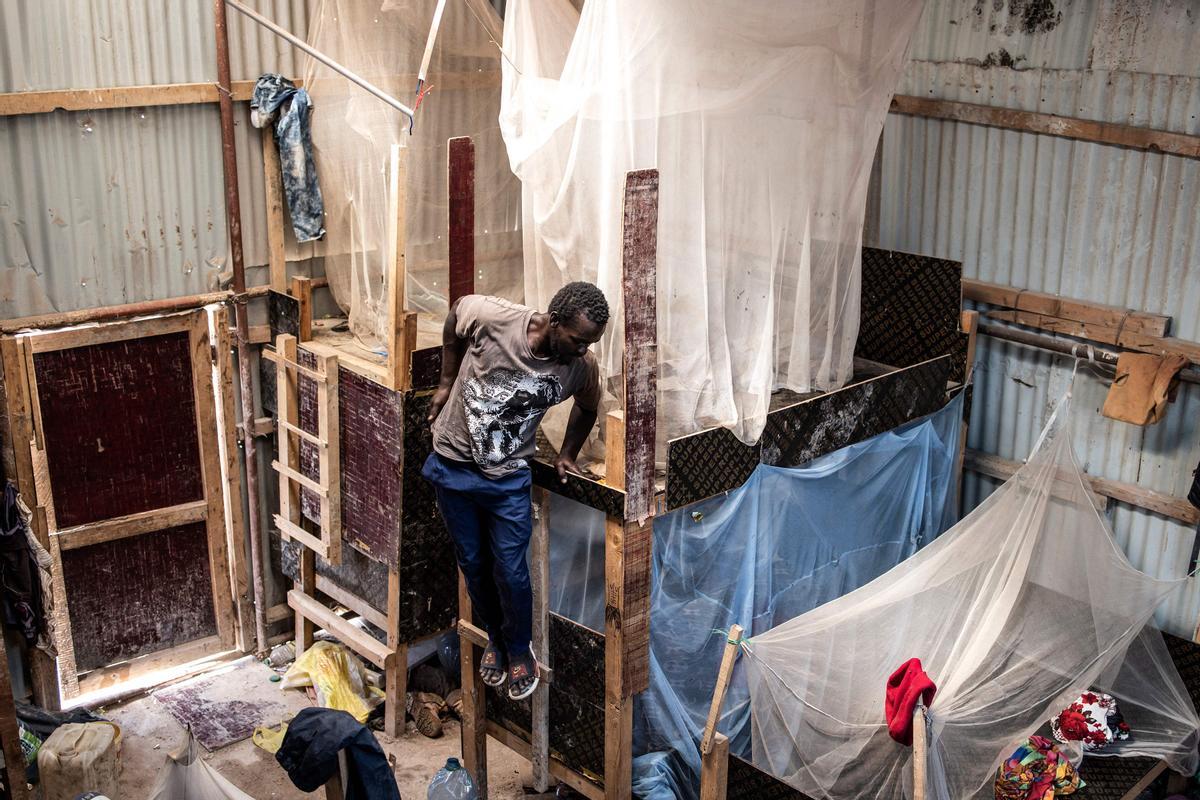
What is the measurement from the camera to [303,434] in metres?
6.61

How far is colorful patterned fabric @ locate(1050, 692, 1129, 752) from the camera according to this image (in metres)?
5.85

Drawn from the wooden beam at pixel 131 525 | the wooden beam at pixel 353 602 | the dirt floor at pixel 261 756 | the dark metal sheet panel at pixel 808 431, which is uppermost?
the dark metal sheet panel at pixel 808 431

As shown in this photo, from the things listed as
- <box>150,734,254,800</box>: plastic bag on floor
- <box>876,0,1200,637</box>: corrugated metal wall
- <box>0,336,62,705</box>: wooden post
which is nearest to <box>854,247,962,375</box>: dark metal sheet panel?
<box>876,0,1200,637</box>: corrugated metal wall

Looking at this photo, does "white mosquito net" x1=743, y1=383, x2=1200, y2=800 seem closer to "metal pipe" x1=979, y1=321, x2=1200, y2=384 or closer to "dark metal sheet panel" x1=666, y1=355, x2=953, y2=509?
"metal pipe" x1=979, y1=321, x2=1200, y2=384

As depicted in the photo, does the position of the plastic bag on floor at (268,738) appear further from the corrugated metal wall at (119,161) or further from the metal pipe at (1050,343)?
the metal pipe at (1050,343)

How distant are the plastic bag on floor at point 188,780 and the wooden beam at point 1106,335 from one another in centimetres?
463

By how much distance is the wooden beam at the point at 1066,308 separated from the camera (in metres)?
6.24

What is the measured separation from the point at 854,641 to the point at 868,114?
7.96 feet

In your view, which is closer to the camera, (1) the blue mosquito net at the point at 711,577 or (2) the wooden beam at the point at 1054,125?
(1) the blue mosquito net at the point at 711,577

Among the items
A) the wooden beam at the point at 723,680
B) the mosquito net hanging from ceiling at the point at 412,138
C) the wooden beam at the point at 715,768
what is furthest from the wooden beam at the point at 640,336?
the mosquito net hanging from ceiling at the point at 412,138

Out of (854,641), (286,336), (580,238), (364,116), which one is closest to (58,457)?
(286,336)

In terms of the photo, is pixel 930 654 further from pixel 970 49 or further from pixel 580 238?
pixel 970 49

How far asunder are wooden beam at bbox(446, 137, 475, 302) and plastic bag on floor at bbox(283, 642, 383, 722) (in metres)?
2.48

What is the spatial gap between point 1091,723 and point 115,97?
18.1 feet
